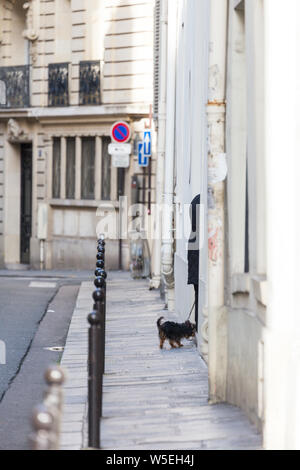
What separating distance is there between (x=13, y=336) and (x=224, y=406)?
4.99 meters

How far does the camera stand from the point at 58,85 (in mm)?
26781

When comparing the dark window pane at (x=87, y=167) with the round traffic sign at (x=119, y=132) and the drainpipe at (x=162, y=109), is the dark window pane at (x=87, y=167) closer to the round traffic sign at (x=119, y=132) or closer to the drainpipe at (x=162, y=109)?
the round traffic sign at (x=119, y=132)

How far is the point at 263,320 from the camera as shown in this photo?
6348 mm

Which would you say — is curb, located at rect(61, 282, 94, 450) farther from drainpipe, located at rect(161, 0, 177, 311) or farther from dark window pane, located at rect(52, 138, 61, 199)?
dark window pane, located at rect(52, 138, 61, 199)

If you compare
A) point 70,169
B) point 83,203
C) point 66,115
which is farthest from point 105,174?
point 66,115

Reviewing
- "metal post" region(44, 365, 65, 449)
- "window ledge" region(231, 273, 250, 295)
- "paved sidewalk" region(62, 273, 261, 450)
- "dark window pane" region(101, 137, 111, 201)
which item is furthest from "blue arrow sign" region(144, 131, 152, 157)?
"metal post" region(44, 365, 65, 449)

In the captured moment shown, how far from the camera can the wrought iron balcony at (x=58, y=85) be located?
87.3 feet

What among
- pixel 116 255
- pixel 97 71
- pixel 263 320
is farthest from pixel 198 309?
pixel 97 71

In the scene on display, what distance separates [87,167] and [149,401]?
1916 cm

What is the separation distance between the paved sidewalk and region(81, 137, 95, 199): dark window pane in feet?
46.2

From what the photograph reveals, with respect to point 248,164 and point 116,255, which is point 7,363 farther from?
point 116,255

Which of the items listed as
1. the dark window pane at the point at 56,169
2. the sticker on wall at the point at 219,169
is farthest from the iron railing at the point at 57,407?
the dark window pane at the point at 56,169

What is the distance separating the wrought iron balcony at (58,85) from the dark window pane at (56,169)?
1.17 metres

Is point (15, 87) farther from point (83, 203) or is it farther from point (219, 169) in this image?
point (219, 169)
